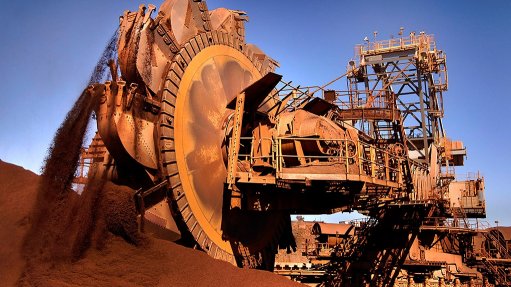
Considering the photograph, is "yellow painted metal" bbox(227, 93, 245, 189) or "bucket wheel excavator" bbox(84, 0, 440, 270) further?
"yellow painted metal" bbox(227, 93, 245, 189)

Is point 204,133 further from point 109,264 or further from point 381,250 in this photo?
point 381,250

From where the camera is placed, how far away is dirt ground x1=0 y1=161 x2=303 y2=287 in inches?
227

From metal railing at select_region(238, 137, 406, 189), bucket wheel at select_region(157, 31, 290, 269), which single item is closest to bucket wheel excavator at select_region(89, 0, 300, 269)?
bucket wheel at select_region(157, 31, 290, 269)

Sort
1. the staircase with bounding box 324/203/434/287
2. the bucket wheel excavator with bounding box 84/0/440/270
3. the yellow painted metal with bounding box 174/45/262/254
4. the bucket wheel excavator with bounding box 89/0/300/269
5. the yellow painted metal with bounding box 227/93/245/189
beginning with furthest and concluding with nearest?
the staircase with bounding box 324/203/434/287, the yellow painted metal with bounding box 227/93/245/189, the yellow painted metal with bounding box 174/45/262/254, the bucket wheel excavator with bounding box 84/0/440/270, the bucket wheel excavator with bounding box 89/0/300/269

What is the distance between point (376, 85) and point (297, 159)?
82.7 ft

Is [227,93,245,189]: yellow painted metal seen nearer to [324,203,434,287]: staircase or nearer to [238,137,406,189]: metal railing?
[238,137,406,189]: metal railing

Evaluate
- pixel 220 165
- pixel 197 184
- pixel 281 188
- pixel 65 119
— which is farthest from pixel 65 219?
pixel 281 188

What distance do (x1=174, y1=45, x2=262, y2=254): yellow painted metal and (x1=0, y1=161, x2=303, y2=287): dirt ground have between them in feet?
6.43

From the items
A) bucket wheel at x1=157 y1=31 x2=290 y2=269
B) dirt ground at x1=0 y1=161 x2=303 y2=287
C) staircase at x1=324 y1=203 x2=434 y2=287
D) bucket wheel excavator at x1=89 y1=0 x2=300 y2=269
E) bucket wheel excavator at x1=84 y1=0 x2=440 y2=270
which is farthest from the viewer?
staircase at x1=324 y1=203 x2=434 y2=287

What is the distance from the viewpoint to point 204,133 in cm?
925

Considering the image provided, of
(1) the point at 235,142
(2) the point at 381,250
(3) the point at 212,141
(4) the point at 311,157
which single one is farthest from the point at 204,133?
(2) the point at 381,250

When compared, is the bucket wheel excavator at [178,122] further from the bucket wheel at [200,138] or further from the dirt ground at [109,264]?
the dirt ground at [109,264]

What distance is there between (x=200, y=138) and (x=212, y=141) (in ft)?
1.52

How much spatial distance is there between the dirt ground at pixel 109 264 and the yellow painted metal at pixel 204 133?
1.96 meters
